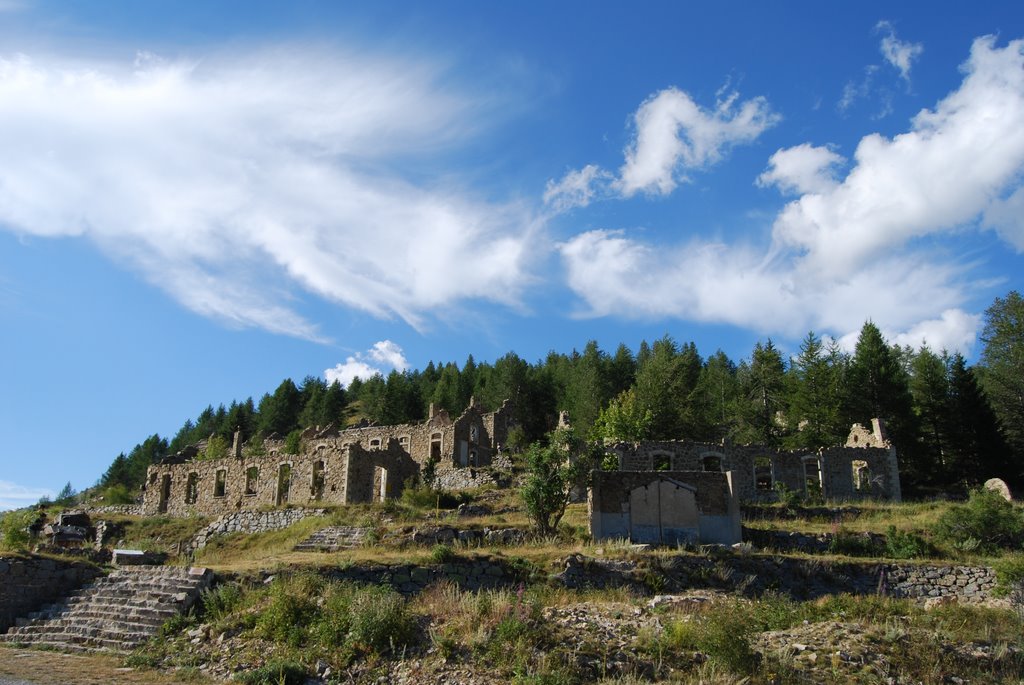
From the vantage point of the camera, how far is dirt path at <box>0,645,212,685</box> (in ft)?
39.5

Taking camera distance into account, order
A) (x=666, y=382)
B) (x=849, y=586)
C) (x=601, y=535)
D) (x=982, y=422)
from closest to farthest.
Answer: (x=849, y=586) → (x=601, y=535) → (x=982, y=422) → (x=666, y=382)

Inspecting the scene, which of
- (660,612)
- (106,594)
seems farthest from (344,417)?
(660,612)

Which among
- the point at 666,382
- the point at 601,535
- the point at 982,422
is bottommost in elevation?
the point at 601,535

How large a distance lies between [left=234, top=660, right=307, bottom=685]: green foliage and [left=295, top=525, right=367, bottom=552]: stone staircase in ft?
36.1

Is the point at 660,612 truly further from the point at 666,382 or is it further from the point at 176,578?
→ the point at 666,382

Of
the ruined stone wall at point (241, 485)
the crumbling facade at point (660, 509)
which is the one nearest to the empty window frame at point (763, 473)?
the crumbling facade at point (660, 509)

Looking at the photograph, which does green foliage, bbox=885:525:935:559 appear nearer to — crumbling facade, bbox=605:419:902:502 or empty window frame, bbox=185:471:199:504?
crumbling facade, bbox=605:419:902:502

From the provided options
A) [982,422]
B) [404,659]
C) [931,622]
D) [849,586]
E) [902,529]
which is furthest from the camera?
[982,422]

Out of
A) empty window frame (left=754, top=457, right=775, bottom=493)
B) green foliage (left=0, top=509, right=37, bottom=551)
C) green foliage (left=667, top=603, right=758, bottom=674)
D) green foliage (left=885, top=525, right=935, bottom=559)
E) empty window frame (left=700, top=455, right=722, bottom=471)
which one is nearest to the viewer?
green foliage (left=667, top=603, right=758, bottom=674)

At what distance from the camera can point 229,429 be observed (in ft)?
272

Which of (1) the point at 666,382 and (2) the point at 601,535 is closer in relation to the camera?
(2) the point at 601,535

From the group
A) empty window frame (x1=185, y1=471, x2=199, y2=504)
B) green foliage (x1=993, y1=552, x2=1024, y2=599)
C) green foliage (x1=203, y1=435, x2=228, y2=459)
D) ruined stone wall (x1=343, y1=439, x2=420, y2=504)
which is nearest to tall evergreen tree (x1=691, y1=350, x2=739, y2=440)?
ruined stone wall (x1=343, y1=439, x2=420, y2=504)

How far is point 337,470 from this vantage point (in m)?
33.8

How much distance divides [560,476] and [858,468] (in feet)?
64.8
